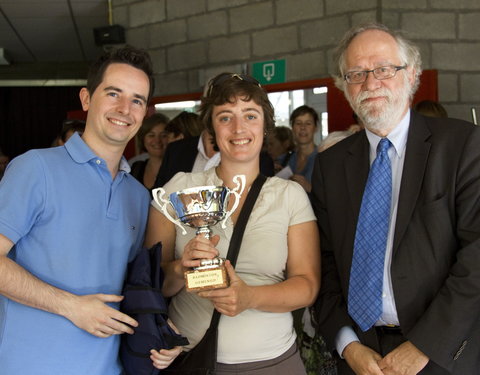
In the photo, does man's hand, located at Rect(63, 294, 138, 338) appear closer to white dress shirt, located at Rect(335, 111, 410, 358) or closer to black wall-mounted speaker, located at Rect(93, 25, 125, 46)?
white dress shirt, located at Rect(335, 111, 410, 358)

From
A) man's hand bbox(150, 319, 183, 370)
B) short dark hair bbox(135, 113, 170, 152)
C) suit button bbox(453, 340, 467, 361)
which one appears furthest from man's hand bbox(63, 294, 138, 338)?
short dark hair bbox(135, 113, 170, 152)

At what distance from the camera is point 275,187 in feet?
6.61

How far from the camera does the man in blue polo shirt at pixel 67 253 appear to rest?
1.64 metres

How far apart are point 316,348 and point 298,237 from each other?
116 centimetres

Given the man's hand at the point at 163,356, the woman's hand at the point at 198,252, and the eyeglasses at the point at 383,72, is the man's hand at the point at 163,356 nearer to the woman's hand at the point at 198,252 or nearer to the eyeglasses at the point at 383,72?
the woman's hand at the point at 198,252

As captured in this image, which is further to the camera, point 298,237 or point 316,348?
point 316,348

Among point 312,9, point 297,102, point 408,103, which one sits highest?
point 312,9

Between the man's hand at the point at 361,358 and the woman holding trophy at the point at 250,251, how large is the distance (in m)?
0.19

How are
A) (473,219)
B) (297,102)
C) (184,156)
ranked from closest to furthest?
(473,219) < (184,156) < (297,102)

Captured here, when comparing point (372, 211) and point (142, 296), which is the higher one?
point (372, 211)

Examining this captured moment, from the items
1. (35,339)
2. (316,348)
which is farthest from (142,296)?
(316,348)

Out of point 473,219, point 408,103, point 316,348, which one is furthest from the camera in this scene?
point 316,348

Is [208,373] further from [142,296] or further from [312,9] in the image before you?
[312,9]

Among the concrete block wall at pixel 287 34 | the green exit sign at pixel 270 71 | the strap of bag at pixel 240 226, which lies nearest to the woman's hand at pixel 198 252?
the strap of bag at pixel 240 226
